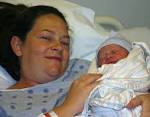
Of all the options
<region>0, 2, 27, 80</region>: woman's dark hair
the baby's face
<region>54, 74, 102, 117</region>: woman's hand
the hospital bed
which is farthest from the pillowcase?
<region>54, 74, 102, 117</region>: woman's hand

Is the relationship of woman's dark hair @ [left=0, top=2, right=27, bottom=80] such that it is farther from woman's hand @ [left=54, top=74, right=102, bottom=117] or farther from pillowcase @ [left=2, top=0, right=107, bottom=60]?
woman's hand @ [left=54, top=74, right=102, bottom=117]

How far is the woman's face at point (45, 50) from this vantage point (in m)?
1.66

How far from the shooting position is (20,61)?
1.84 m

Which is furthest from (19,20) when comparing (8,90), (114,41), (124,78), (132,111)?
(132,111)

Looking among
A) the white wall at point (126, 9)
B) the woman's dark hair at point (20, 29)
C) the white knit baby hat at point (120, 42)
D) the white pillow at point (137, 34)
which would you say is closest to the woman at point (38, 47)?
the woman's dark hair at point (20, 29)

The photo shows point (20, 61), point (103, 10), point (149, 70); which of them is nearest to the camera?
point (149, 70)

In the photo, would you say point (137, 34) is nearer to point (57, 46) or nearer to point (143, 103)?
point (57, 46)

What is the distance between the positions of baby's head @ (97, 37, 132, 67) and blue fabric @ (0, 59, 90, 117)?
0.20m

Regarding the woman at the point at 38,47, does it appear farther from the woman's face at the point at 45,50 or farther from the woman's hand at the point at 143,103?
the woman's hand at the point at 143,103

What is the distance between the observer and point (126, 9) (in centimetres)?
248

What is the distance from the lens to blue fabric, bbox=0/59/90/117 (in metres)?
1.51

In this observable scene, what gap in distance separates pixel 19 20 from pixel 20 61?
22 cm

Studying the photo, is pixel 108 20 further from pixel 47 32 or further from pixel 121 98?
pixel 121 98

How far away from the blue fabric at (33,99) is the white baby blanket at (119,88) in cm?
20
